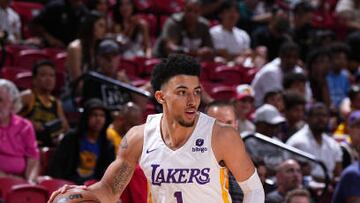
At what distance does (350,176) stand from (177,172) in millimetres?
3680

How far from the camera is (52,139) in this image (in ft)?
28.5

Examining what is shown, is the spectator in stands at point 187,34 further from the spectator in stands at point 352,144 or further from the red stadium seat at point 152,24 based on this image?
the spectator in stands at point 352,144

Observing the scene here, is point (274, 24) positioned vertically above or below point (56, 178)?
above

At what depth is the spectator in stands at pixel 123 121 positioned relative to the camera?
8375 mm

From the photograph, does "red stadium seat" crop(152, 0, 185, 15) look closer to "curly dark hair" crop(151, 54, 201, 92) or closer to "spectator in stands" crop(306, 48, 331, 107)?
"spectator in stands" crop(306, 48, 331, 107)

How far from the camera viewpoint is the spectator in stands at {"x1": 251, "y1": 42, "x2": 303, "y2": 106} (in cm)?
1102

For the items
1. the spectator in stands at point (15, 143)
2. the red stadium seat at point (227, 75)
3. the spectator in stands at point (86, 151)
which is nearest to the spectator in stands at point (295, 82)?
the red stadium seat at point (227, 75)

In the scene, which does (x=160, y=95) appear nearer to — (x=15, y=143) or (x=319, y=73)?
(x=15, y=143)

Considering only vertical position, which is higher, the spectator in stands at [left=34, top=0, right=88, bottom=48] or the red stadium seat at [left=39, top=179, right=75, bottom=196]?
the spectator in stands at [left=34, top=0, right=88, bottom=48]

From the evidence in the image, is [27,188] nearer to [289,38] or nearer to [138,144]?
[138,144]

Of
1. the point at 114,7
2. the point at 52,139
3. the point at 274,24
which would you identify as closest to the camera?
the point at 52,139

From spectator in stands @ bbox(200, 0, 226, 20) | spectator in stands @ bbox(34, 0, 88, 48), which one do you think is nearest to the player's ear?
spectator in stands @ bbox(34, 0, 88, 48)

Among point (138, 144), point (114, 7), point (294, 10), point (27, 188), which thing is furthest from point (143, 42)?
point (138, 144)

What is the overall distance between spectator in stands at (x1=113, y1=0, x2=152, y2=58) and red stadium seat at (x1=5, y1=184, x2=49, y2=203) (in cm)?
504
